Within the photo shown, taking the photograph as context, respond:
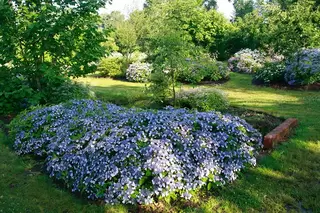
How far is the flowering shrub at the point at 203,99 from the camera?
21.0 feet

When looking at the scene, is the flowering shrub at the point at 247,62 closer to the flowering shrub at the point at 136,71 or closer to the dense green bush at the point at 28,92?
the flowering shrub at the point at 136,71

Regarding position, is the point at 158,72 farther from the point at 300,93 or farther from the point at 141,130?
the point at 300,93

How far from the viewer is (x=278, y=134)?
4832 mm

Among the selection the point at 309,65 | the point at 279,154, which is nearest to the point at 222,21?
the point at 309,65

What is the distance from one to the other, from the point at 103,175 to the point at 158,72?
366cm

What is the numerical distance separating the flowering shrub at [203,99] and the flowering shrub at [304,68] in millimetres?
4392

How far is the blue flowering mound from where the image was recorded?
3238 mm

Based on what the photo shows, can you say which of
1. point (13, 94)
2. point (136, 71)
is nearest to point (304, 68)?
point (136, 71)

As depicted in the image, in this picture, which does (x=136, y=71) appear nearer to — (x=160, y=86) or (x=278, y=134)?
(x=160, y=86)

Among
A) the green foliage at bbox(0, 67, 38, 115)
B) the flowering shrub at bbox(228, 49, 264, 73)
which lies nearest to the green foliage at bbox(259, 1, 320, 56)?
the flowering shrub at bbox(228, 49, 264, 73)

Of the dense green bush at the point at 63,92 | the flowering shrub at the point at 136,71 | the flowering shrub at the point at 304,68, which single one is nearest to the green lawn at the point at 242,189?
the dense green bush at the point at 63,92

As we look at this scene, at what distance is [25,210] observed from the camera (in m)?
3.26

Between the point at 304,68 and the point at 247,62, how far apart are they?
482 cm

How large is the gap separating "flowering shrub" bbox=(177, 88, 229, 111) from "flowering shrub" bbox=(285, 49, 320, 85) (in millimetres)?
4392
